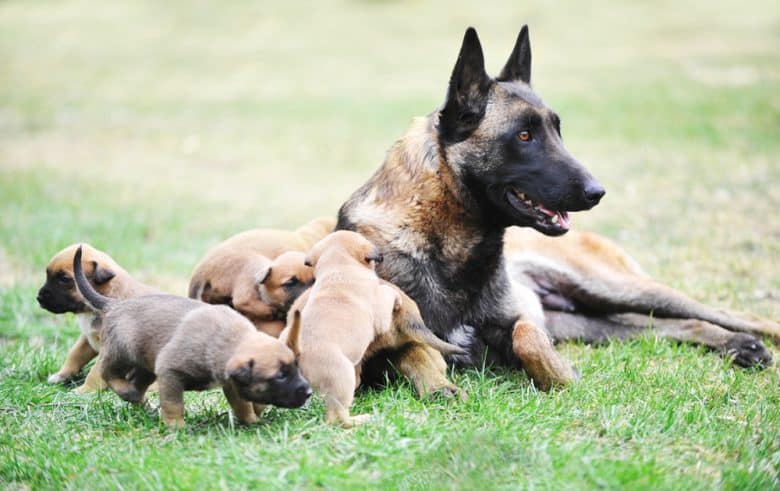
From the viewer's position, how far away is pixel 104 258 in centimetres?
543

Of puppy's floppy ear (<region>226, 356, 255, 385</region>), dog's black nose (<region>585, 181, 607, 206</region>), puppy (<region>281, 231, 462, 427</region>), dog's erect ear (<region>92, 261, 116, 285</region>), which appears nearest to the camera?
puppy's floppy ear (<region>226, 356, 255, 385</region>)

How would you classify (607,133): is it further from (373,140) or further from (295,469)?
(295,469)

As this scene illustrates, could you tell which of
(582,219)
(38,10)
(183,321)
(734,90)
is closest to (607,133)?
(734,90)

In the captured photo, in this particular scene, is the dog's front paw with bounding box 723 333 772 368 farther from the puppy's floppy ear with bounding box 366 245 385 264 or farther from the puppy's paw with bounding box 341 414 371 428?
the puppy's paw with bounding box 341 414 371 428

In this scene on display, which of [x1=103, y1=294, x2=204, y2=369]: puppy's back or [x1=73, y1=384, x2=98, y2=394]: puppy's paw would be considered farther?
[x1=73, y1=384, x2=98, y2=394]: puppy's paw

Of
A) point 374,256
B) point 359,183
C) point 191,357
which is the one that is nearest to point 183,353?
point 191,357

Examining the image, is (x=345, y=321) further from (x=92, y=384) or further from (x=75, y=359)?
(x=75, y=359)

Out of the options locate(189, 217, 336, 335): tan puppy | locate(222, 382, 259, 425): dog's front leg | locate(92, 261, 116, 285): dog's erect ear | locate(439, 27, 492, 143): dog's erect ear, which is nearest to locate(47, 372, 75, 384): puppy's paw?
locate(92, 261, 116, 285): dog's erect ear

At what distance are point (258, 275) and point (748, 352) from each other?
10.3 feet

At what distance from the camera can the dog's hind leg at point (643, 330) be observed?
235 inches

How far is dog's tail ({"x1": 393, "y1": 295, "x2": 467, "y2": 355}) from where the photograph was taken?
4.58 metres

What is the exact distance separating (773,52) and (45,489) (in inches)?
826

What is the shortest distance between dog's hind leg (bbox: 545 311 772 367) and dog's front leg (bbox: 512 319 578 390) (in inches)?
56.4

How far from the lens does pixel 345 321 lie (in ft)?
14.0
